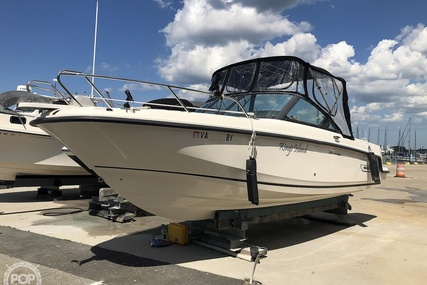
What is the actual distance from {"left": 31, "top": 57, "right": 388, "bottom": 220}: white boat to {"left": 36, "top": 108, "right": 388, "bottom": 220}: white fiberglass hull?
0.01 m

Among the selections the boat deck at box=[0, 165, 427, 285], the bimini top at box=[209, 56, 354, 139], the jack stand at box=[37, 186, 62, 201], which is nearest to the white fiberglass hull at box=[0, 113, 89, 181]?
the jack stand at box=[37, 186, 62, 201]

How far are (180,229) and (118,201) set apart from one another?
2240 mm

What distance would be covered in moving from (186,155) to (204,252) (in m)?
1.63

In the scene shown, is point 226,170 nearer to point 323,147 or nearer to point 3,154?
point 323,147

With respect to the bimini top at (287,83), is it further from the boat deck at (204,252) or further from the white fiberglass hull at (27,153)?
the white fiberglass hull at (27,153)

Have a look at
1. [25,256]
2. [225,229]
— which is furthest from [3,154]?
[225,229]

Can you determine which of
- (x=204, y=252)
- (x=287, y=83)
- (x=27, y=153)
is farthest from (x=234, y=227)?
(x=27, y=153)

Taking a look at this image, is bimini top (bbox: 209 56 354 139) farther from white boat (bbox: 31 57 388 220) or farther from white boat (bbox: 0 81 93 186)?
white boat (bbox: 0 81 93 186)

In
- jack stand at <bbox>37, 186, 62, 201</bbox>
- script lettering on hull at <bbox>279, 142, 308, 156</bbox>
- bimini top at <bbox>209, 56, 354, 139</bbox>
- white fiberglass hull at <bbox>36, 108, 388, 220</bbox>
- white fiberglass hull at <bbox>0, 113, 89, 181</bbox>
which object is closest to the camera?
white fiberglass hull at <bbox>36, 108, 388, 220</bbox>

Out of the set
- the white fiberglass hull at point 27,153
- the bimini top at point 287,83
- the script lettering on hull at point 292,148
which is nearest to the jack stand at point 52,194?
the white fiberglass hull at point 27,153

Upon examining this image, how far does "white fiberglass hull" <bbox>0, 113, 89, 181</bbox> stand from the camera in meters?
8.67

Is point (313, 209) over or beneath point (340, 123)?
beneath

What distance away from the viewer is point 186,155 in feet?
14.1

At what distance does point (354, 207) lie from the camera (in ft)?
31.5
